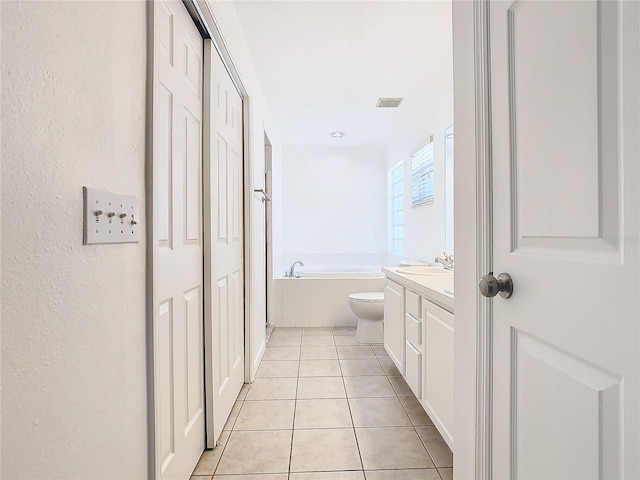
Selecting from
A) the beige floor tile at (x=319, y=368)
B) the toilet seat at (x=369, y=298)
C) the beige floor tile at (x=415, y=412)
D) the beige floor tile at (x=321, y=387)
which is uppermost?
the toilet seat at (x=369, y=298)

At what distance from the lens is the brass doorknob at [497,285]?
0.81m

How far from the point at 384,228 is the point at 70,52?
480 cm

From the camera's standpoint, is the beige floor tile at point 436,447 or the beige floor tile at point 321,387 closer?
the beige floor tile at point 436,447

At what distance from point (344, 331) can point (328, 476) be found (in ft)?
7.43

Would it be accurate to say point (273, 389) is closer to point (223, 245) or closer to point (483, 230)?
point (223, 245)

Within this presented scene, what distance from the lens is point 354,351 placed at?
10.2ft

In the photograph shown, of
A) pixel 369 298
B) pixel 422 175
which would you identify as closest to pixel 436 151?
pixel 422 175

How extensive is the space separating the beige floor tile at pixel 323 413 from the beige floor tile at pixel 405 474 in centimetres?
39

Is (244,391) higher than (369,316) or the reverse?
the reverse

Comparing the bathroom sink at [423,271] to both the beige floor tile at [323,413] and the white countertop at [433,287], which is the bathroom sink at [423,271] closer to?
the white countertop at [433,287]

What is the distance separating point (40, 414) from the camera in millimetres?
623

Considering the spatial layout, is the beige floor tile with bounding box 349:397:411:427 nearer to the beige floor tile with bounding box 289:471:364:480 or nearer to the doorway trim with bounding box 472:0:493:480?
the beige floor tile with bounding box 289:471:364:480

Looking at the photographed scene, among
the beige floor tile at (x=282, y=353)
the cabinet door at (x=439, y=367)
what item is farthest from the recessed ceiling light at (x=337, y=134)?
the cabinet door at (x=439, y=367)

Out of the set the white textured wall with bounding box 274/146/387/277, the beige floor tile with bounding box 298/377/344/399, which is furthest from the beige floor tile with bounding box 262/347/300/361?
the white textured wall with bounding box 274/146/387/277
